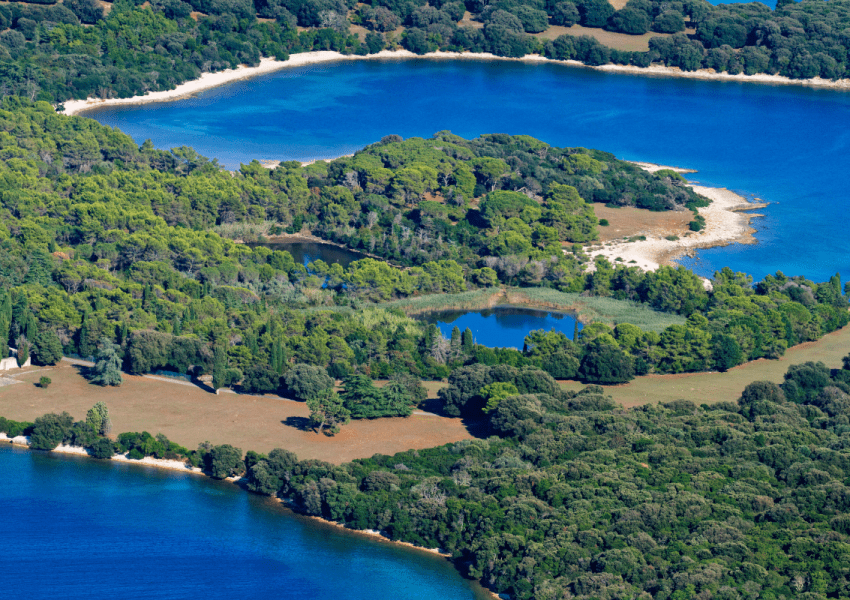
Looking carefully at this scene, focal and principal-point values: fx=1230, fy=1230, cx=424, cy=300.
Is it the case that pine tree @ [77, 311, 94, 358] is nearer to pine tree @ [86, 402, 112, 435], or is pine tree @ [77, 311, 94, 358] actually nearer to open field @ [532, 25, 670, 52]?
pine tree @ [86, 402, 112, 435]

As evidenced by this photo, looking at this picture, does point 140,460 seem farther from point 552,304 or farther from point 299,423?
point 552,304

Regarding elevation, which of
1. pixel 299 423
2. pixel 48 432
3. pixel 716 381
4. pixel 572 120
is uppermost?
pixel 572 120

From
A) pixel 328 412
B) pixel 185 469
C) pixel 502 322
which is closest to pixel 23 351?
pixel 185 469

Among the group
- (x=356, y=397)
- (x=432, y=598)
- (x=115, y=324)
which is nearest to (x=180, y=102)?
(x=115, y=324)

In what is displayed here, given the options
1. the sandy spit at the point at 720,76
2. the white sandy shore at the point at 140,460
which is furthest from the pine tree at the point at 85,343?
Result: the sandy spit at the point at 720,76

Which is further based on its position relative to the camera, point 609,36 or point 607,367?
point 609,36

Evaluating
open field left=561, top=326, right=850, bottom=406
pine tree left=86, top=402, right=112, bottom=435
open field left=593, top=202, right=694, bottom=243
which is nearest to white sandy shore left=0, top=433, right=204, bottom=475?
pine tree left=86, top=402, right=112, bottom=435

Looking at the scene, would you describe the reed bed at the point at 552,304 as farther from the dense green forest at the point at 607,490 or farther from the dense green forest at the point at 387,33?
the dense green forest at the point at 387,33
